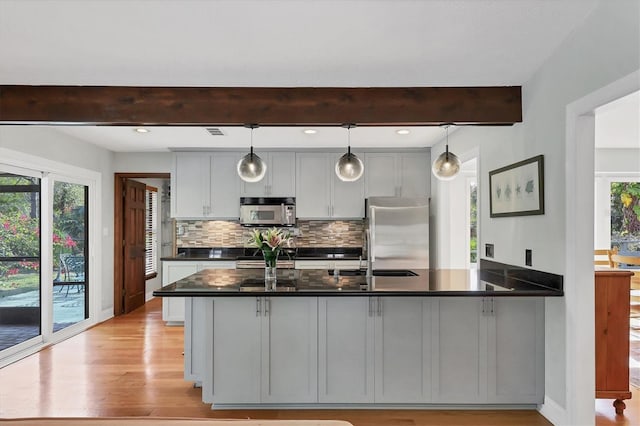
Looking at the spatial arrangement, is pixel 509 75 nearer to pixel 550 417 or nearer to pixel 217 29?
pixel 217 29

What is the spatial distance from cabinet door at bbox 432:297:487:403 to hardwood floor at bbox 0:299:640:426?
0.53ft

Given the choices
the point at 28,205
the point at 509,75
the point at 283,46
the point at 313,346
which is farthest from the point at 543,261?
the point at 28,205

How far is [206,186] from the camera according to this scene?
6.06 m

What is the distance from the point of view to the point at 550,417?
9.77 feet

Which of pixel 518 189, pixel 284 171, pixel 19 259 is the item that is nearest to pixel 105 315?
pixel 19 259

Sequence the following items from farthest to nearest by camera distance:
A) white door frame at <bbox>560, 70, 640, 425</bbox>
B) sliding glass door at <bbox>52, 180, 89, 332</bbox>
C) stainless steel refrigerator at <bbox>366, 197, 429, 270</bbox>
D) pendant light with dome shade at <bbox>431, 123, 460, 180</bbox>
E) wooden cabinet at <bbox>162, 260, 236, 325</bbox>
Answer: wooden cabinet at <bbox>162, 260, 236, 325</bbox> < stainless steel refrigerator at <bbox>366, 197, 429, 270</bbox> < sliding glass door at <bbox>52, 180, 89, 332</bbox> < pendant light with dome shade at <bbox>431, 123, 460, 180</bbox> < white door frame at <bbox>560, 70, 640, 425</bbox>

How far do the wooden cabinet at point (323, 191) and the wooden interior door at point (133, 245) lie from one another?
266 cm

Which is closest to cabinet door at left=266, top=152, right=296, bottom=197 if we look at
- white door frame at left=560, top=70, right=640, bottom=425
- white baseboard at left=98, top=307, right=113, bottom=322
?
white baseboard at left=98, top=307, right=113, bottom=322

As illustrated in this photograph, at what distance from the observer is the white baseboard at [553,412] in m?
2.82

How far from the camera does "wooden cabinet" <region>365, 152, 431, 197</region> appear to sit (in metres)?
6.01

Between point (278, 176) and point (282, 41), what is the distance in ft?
11.3

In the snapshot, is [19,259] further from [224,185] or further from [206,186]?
[224,185]

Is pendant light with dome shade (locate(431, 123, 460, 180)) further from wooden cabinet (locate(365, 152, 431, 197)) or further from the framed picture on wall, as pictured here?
wooden cabinet (locate(365, 152, 431, 197))

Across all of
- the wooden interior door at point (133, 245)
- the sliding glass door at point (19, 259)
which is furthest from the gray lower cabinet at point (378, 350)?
the wooden interior door at point (133, 245)
